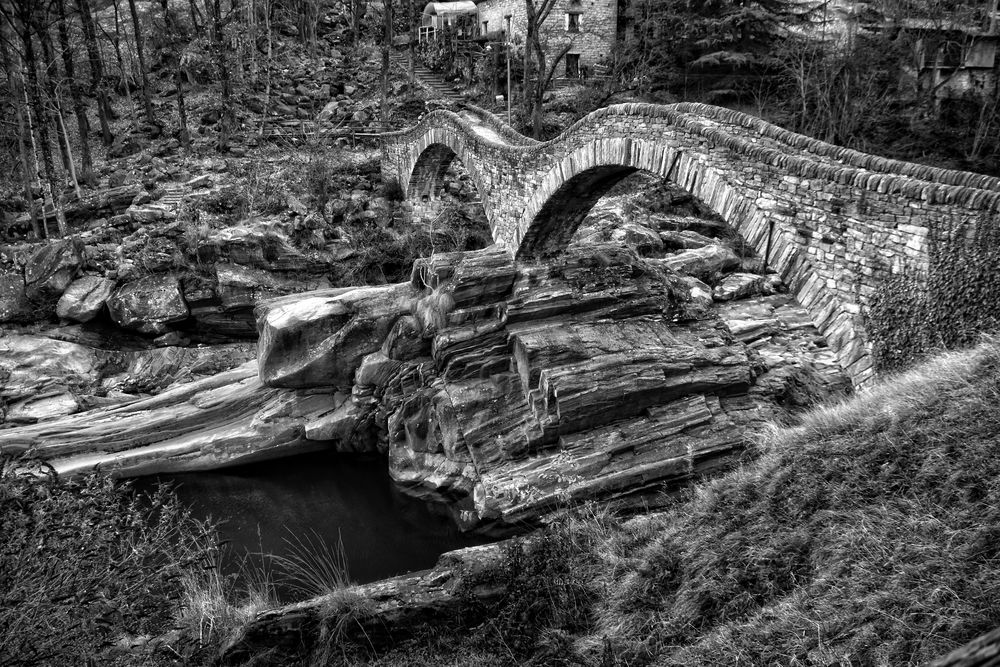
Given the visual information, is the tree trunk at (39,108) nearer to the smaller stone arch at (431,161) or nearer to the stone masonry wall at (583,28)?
the smaller stone arch at (431,161)

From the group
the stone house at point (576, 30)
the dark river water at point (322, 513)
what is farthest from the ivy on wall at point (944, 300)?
the stone house at point (576, 30)

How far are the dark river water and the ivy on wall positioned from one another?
694 centimetres

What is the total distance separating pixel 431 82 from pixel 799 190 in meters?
28.9

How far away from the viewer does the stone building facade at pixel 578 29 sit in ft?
111

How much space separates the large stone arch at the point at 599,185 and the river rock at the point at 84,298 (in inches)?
448

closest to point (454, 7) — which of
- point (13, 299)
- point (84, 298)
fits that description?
Answer: point (84, 298)

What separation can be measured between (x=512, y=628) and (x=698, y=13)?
1132 inches

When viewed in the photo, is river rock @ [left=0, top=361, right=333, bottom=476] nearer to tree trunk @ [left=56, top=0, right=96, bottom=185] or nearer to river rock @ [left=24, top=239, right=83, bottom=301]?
river rock @ [left=24, top=239, right=83, bottom=301]

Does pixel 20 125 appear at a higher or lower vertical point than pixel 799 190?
higher

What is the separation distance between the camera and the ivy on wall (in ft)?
24.5

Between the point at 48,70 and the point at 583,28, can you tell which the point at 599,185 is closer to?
the point at 48,70

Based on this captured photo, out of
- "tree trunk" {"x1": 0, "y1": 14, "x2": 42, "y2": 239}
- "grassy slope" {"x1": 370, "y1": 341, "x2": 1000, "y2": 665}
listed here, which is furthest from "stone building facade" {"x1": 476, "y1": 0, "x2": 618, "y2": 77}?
"grassy slope" {"x1": 370, "y1": 341, "x2": 1000, "y2": 665}

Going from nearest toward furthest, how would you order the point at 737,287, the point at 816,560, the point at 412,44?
the point at 816,560, the point at 737,287, the point at 412,44

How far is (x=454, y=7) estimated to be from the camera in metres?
38.0
